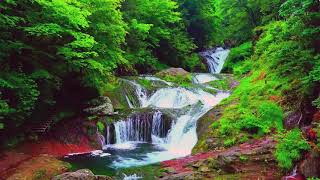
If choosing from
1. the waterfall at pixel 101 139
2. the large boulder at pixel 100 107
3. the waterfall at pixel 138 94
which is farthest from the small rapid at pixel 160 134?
the waterfall at pixel 138 94

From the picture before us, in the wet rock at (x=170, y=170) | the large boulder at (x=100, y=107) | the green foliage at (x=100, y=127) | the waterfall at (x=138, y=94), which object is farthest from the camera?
the waterfall at (x=138, y=94)

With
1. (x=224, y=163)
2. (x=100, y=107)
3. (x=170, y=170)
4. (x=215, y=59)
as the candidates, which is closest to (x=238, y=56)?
(x=215, y=59)

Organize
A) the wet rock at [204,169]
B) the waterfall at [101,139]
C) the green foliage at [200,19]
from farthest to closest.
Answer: the green foliage at [200,19] → the waterfall at [101,139] → the wet rock at [204,169]

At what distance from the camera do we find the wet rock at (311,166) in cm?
922

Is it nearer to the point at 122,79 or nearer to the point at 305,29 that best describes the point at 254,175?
the point at 305,29

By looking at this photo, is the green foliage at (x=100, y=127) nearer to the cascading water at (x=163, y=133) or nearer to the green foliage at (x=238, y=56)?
the cascading water at (x=163, y=133)

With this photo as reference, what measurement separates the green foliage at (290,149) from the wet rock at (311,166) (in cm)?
49

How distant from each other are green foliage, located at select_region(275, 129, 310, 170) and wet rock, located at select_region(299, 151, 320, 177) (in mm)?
494

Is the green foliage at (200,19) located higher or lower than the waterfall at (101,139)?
higher

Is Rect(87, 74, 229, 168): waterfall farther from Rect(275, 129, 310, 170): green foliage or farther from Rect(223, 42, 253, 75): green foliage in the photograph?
Rect(223, 42, 253, 75): green foliage

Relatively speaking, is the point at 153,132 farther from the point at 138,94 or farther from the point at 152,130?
the point at 138,94

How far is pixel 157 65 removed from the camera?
3244 centimetres

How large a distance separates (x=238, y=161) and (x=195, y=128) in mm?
6338

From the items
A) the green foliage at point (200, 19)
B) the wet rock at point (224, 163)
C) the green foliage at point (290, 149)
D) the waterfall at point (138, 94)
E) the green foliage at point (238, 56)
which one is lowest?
the wet rock at point (224, 163)
